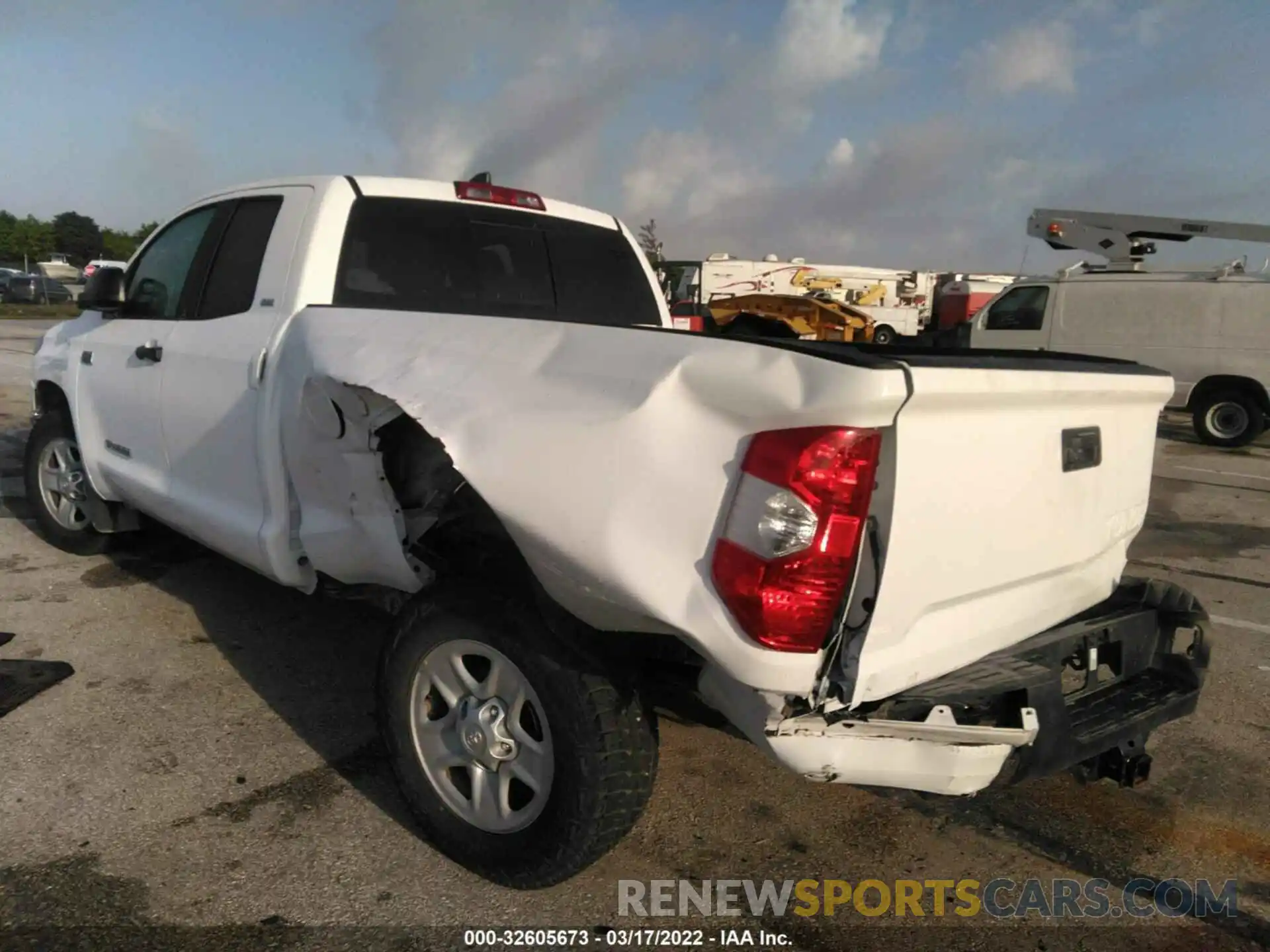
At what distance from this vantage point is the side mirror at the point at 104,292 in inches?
170

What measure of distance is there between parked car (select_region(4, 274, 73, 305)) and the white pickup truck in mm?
40521

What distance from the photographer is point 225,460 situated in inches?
136

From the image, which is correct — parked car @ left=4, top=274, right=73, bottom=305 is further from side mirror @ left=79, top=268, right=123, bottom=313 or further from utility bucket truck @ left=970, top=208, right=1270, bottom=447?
side mirror @ left=79, top=268, right=123, bottom=313

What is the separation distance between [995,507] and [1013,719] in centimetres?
49

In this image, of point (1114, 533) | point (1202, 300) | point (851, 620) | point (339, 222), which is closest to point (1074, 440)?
point (1114, 533)

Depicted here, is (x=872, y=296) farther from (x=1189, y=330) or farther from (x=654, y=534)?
(x=654, y=534)

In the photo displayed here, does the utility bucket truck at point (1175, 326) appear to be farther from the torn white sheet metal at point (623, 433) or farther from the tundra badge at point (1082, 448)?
the torn white sheet metal at point (623, 433)

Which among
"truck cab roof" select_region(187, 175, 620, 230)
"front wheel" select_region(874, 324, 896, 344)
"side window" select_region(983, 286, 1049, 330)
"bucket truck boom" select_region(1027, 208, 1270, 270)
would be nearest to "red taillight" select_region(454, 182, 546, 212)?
"truck cab roof" select_region(187, 175, 620, 230)

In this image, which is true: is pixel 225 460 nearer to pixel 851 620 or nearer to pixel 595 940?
pixel 595 940

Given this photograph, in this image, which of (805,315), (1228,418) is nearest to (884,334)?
(805,315)

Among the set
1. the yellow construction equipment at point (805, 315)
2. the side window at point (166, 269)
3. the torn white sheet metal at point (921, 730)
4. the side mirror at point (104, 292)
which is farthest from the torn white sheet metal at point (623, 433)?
the yellow construction equipment at point (805, 315)

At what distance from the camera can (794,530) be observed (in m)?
1.91

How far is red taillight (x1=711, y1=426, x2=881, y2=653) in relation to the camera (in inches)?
74.8

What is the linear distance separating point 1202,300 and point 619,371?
40.9 ft
